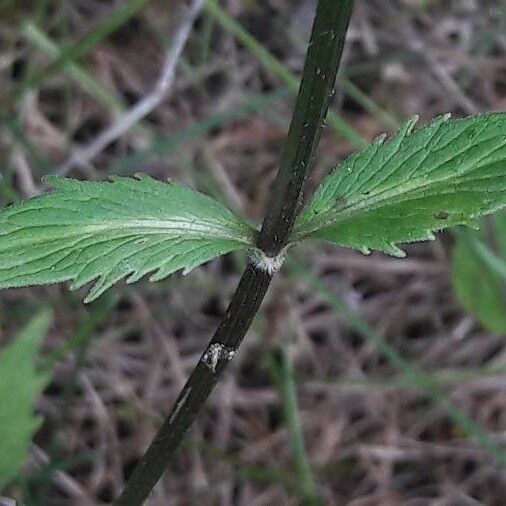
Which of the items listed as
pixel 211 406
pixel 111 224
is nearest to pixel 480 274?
pixel 211 406

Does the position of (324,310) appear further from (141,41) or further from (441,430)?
(141,41)

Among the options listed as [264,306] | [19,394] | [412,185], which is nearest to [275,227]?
[412,185]

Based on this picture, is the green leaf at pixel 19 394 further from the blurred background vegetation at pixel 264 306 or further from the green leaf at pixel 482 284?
the green leaf at pixel 482 284

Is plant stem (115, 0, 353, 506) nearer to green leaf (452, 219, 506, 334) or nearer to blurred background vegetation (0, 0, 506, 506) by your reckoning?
blurred background vegetation (0, 0, 506, 506)

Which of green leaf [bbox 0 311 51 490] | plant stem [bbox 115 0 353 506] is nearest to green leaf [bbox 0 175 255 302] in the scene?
plant stem [bbox 115 0 353 506]

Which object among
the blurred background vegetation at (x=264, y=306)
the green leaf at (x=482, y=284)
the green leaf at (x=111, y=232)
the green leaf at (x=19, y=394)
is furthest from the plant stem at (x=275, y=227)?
the green leaf at (x=482, y=284)

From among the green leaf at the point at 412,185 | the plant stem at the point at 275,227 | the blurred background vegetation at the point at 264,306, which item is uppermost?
the blurred background vegetation at the point at 264,306
